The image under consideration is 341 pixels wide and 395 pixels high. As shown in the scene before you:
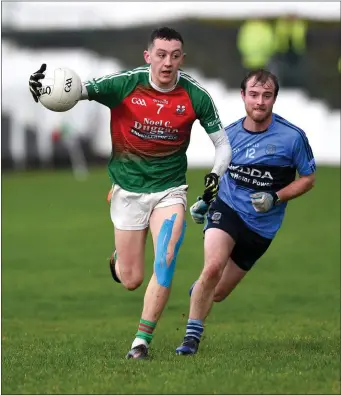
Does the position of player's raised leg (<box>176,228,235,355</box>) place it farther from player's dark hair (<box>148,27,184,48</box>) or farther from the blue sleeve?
player's dark hair (<box>148,27,184,48</box>)

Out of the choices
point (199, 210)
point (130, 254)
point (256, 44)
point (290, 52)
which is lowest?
point (290, 52)

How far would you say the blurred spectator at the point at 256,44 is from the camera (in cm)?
3155

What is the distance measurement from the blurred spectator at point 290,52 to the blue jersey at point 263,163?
21.7 m

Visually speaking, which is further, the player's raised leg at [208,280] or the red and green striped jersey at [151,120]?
the player's raised leg at [208,280]

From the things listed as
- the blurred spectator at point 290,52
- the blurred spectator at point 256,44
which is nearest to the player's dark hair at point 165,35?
the blurred spectator at point 256,44

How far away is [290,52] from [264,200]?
2270 centimetres

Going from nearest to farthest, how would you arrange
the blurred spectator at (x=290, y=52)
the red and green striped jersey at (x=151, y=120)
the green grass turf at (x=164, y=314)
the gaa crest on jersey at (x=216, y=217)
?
the green grass turf at (x=164, y=314) → the red and green striped jersey at (x=151, y=120) → the gaa crest on jersey at (x=216, y=217) → the blurred spectator at (x=290, y=52)

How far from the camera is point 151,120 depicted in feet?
30.3

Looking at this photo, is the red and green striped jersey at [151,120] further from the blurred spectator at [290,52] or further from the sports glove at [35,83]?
the blurred spectator at [290,52]

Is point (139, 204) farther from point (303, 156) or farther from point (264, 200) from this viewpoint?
point (303, 156)

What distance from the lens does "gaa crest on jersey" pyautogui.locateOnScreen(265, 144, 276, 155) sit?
9.74 metres

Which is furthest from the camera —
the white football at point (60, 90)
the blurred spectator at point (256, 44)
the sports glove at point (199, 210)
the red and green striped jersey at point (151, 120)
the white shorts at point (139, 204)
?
the blurred spectator at point (256, 44)

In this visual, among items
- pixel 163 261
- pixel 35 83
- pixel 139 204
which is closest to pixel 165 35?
pixel 35 83

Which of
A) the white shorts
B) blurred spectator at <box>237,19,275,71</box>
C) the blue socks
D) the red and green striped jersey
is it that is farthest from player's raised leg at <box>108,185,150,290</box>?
blurred spectator at <box>237,19,275,71</box>
